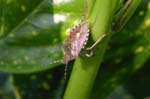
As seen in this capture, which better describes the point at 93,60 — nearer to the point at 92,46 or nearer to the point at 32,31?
the point at 92,46

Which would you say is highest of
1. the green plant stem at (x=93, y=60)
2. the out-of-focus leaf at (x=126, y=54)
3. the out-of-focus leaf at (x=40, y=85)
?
the green plant stem at (x=93, y=60)

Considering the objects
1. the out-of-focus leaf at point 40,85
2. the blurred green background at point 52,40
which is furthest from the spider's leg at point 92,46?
the out-of-focus leaf at point 40,85

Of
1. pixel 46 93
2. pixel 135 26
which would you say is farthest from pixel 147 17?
pixel 46 93

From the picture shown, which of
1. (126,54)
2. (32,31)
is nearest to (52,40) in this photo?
(32,31)

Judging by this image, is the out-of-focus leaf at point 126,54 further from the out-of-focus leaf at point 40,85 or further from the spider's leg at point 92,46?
the spider's leg at point 92,46

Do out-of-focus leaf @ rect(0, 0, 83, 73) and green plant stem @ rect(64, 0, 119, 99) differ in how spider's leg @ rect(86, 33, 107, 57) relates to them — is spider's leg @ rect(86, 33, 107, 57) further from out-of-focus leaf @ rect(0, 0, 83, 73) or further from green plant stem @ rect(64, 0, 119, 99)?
out-of-focus leaf @ rect(0, 0, 83, 73)

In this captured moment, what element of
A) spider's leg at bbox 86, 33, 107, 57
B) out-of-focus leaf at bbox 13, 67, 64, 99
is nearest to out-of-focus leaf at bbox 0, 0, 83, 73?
out-of-focus leaf at bbox 13, 67, 64, 99

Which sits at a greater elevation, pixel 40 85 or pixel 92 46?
pixel 92 46
